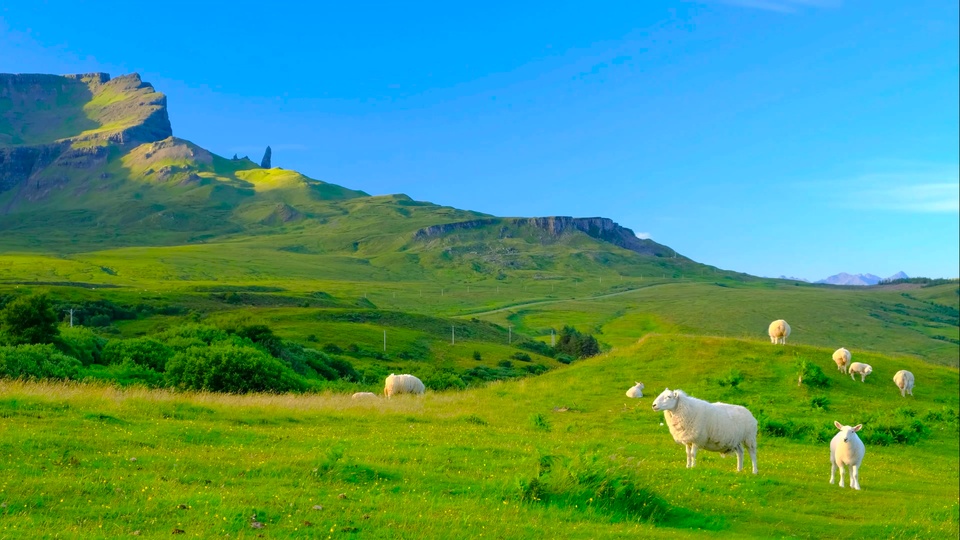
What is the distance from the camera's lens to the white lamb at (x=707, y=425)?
1970cm

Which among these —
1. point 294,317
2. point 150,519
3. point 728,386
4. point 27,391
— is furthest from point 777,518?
point 294,317

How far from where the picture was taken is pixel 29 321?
138 ft

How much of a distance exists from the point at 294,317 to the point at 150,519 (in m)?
106

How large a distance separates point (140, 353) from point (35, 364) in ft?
30.3

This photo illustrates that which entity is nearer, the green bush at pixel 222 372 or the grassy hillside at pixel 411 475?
the grassy hillside at pixel 411 475

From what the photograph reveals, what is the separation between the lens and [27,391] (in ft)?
67.6

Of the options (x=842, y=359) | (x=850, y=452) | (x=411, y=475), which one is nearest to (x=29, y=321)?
(x=411, y=475)

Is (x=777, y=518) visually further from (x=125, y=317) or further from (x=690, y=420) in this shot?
(x=125, y=317)

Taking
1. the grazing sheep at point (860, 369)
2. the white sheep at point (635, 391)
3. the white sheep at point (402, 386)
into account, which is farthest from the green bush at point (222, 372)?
the grazing sheep at point (860, 369)

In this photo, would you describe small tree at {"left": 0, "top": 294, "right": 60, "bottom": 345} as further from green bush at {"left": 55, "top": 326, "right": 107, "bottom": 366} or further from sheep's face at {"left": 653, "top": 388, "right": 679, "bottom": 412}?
sheep's face at {"left": 653, "top": 388, "right": 679, "bottom": 412}

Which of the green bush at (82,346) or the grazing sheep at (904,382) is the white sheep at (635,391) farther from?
the green bush at (82,346)

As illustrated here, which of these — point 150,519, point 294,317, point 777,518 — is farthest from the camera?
point 294,317

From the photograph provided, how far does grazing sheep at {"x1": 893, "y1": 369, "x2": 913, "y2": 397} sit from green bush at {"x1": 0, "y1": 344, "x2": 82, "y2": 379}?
1600 inches

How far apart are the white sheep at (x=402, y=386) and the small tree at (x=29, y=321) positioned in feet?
66.2
